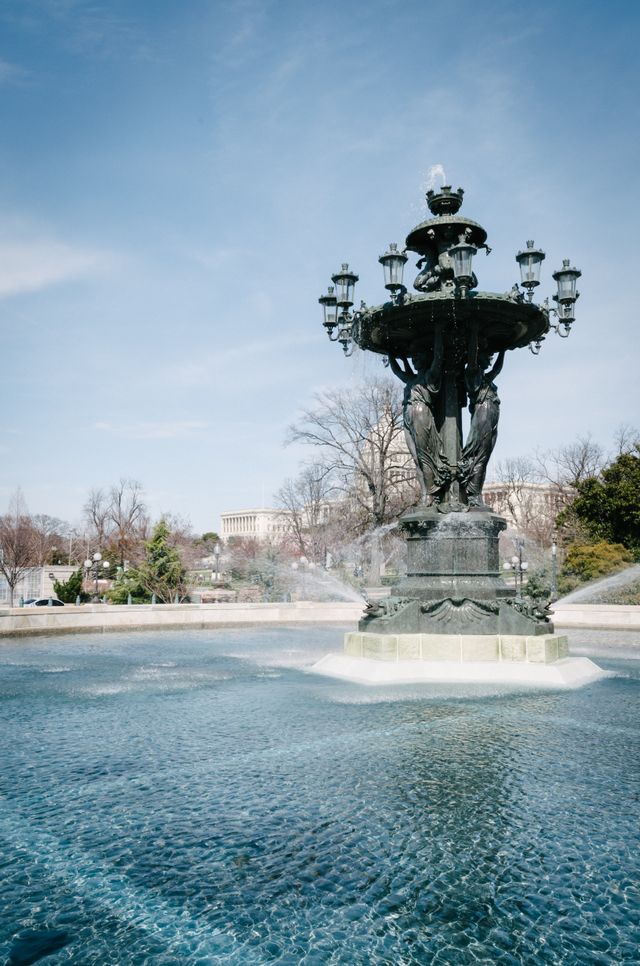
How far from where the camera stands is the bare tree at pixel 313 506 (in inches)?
1762

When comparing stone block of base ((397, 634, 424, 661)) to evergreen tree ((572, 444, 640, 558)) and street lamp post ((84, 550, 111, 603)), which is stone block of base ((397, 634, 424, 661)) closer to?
street lamp post ((84, 550, 111, 603))

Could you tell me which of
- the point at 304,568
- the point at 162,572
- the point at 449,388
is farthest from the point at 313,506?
the point at 449,388

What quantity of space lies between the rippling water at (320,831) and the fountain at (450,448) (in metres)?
1.82

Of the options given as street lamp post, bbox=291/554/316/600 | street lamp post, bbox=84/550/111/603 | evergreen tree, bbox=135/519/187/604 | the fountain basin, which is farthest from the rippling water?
street lamp post, bbox=291/554/316/600

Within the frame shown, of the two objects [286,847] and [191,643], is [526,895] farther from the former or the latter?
[191,643]

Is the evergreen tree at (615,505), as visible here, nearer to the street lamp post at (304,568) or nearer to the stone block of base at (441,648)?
the street lamp post at (304,568)

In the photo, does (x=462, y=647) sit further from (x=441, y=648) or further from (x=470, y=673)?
(x=470, y=673)

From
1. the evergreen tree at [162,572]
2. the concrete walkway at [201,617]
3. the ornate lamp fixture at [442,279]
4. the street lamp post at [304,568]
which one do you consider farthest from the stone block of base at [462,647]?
the street lamp post at [304,568]

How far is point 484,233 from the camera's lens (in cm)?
1234

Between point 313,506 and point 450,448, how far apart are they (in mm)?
40573

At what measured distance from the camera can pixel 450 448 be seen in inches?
468

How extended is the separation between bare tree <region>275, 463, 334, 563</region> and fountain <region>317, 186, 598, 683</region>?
3011cm

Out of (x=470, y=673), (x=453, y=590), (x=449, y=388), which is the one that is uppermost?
(x=449, y=388)

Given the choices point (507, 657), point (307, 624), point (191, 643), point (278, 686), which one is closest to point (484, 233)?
point (507, 657)
